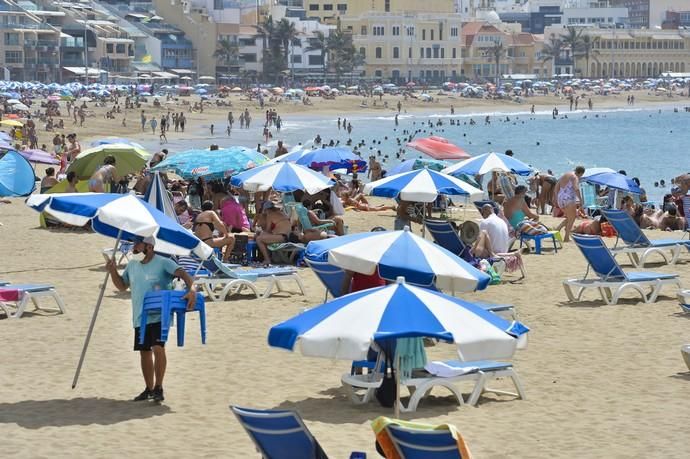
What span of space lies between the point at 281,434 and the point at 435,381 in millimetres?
2270

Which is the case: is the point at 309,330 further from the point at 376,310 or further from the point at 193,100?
the point at 193,100

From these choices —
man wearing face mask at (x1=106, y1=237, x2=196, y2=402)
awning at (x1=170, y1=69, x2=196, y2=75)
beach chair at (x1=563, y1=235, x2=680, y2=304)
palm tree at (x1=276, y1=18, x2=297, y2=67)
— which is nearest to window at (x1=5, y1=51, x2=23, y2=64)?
awning at (x1=170, y1=69, x2=196, y2=75)

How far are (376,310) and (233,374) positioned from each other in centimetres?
275

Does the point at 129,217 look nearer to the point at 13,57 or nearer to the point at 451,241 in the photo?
the point at 451,241

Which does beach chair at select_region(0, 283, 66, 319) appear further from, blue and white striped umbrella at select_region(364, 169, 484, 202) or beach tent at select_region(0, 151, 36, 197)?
blue and white striped umbrella at select_region(364, 169, 484, 202)

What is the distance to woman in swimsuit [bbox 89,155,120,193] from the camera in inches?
672

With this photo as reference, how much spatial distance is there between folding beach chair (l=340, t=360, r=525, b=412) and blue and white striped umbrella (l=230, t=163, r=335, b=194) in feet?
21.8

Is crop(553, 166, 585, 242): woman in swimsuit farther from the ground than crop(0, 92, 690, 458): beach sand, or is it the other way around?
crop(553, 166, 585, 242): woman in swimsuit

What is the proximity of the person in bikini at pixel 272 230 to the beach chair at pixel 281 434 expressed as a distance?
27.3 feet

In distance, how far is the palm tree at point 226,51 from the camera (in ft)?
375

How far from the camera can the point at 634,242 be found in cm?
1512

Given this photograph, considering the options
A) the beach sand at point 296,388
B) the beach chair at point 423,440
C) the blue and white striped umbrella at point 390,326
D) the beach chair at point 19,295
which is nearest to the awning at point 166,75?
the beach sand at point 296,388

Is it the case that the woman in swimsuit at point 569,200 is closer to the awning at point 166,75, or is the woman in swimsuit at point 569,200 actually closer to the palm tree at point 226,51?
the awning at point 166,75

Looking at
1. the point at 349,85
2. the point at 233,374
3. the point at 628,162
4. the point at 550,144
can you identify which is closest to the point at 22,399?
the point at 233,374
